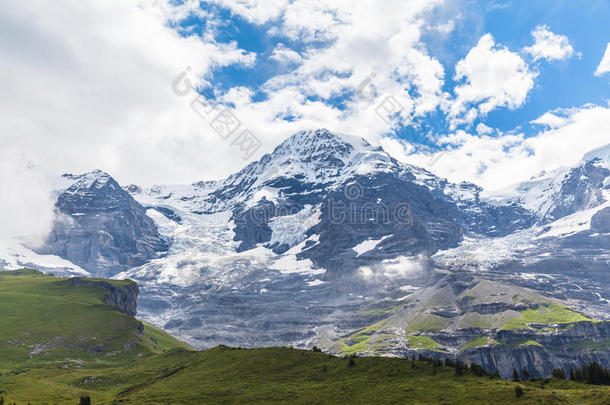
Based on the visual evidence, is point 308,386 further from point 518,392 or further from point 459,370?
point 518,392

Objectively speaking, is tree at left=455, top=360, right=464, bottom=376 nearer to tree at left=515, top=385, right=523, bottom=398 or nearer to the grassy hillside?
the grassy hillside

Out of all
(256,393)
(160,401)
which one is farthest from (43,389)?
(256,393)

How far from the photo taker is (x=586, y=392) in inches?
4262

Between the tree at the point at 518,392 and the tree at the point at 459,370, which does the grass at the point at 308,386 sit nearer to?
the tree at the point at 518,392

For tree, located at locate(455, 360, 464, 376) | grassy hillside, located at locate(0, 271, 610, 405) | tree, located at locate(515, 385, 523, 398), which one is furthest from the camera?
tree, located at locate(455, 360, 464, 376)

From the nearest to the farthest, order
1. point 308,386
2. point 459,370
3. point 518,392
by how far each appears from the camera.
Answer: point 518,392 < point 459,370 < point 308,386

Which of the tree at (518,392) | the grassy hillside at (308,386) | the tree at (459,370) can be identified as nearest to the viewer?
the tree at (518,392)

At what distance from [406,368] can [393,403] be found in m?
26.7

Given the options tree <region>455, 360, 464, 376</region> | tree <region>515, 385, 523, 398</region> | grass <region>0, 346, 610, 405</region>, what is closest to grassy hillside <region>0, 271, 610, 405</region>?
grass <region>0, 346, 610, 405</region>

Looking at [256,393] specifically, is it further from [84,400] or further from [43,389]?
[43,389]

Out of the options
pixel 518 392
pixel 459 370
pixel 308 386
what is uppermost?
pixel 459 370

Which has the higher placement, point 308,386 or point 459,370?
point 459,370

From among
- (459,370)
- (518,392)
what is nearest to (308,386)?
(459,370)

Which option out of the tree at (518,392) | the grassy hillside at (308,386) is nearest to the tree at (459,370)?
the grassy hillside at (308,386)
